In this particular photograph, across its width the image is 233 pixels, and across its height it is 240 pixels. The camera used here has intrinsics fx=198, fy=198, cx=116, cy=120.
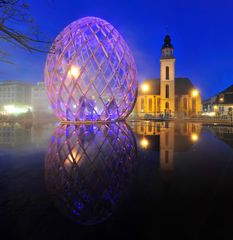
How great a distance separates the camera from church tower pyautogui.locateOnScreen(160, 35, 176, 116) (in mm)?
47656

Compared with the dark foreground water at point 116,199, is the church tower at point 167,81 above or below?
above

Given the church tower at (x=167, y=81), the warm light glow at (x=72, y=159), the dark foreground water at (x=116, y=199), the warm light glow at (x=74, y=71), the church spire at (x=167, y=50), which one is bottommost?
the dark foreground water at (x=116, y=199)

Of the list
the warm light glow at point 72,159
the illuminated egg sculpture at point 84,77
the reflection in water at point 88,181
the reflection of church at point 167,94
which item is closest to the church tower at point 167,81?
the reflection of church at point 167,94

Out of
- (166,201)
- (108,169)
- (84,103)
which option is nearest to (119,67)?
(84,103)

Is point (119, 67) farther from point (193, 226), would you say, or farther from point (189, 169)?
point (193, 226)

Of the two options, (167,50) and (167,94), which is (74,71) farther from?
(167,50)

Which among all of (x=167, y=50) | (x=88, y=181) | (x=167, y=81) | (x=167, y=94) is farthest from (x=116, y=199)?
(x=167, y=50)

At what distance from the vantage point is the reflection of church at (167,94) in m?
47.8

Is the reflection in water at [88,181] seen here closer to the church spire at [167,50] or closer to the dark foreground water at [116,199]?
the dark foreground water at [116,199]

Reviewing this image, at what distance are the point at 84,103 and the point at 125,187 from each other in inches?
619

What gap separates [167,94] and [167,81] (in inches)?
124

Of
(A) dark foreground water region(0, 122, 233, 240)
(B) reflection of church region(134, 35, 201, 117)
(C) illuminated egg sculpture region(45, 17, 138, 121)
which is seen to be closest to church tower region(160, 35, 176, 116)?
(B) reflection of church region(134, 35, 201, 117)

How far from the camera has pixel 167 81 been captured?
4816 centimetres

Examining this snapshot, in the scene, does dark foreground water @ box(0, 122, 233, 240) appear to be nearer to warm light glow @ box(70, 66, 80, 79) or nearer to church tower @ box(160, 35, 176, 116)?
warm light glow @ box(70, 66, 80, 79)
